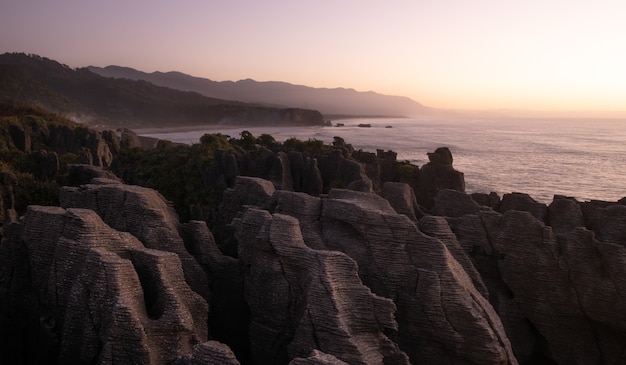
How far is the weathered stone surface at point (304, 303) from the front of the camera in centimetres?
1308

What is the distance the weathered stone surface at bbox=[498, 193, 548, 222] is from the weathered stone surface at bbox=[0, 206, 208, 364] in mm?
18631

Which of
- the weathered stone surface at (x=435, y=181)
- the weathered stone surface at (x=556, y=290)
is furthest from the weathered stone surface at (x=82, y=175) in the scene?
the weathered stone surface at (x=435, y=181)

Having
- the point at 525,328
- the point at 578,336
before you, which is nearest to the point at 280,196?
the point at 525,328

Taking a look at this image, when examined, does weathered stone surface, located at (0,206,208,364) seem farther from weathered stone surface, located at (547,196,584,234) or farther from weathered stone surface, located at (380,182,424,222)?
weathered stone surface, located at (547,196,584,234)

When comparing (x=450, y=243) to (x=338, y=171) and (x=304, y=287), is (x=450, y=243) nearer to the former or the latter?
(x=304, y=287)

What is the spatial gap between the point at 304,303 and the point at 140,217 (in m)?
7.04

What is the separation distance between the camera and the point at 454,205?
25938mm

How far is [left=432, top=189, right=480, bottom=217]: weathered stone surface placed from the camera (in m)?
25.5

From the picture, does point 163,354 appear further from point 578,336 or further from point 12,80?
point 12,80

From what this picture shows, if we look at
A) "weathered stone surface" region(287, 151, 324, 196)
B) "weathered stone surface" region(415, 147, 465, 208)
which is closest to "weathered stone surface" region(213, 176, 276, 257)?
"weathered stone surface" region(287, 151, 324, 196)

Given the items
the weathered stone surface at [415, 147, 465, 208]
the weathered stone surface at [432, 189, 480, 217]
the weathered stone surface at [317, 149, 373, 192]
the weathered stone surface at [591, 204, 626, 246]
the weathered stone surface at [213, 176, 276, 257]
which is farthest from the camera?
the weathered stone surface at [415, 147, 465, 208]

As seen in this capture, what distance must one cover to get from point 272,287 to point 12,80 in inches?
7718

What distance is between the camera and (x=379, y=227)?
16.4 meters

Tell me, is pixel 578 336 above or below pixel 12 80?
below
